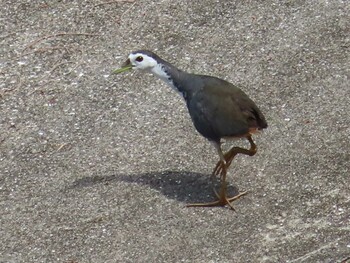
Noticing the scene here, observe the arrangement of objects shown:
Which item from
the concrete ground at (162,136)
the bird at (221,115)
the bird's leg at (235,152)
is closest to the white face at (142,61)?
the bird at (221,115)

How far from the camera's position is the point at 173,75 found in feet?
27.1

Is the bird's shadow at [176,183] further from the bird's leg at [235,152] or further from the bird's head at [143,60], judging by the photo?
the bird's head at [143,60]

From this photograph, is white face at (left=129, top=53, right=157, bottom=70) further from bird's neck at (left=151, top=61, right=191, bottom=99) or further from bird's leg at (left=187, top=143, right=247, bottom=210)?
bird's leg at (left=187, top=143, right=247, bottom=210)

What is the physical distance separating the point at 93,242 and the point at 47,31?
343 centimetres

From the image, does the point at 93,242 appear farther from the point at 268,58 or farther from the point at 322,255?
the point at 268,58

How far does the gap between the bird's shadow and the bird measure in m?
0.11

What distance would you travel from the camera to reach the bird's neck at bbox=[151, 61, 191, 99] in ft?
26.8

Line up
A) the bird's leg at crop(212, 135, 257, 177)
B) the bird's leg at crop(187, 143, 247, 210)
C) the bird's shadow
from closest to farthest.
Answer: the bird's leg at crop(187, 143, 247, 210), the bird's leg at crop(212, 135, 257, 177), the bird's shadow

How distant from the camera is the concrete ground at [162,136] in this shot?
773 centimetres

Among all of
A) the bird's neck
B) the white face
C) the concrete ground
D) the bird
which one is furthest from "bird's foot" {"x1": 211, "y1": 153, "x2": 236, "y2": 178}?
the white face

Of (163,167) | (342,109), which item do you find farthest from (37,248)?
(342,109)

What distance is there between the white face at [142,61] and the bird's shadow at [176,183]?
0.92 meters

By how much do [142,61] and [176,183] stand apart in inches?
42.9

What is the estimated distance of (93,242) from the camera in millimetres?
7812
